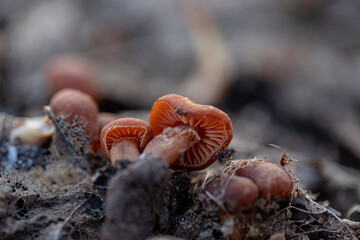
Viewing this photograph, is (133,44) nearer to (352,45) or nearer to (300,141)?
(300,141)

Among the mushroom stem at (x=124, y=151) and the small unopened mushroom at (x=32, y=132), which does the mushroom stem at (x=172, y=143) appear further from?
the small unopened mushroom at (x=32, y=132)

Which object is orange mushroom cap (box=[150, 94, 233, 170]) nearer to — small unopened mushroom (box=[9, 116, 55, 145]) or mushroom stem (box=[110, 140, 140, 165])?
mushroom stem (box=[110, 140, 140, 165])

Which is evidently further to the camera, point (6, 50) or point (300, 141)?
point (6, 50)

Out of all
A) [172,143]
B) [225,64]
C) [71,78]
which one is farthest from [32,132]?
[225,64]

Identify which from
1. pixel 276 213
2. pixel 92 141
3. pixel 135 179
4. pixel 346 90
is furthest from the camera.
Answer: pixel 346 90

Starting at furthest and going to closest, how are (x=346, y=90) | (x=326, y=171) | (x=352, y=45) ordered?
(x=352, y=45), (x=346, y=90), (x=326, y=171)

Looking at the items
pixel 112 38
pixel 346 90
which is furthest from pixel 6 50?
pixel 346 90

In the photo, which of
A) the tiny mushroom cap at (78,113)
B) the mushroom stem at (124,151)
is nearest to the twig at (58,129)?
the tiny mushroom cap at (78,113)
